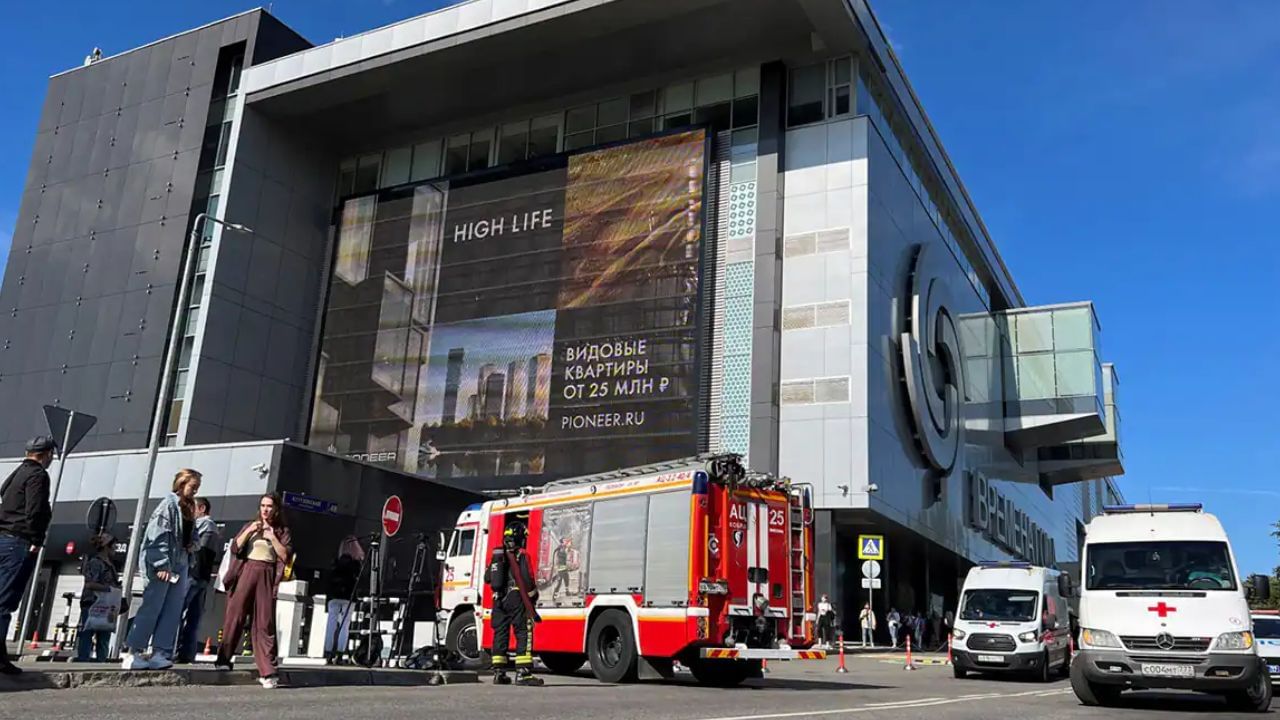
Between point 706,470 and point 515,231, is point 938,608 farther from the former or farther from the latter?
point 706,470

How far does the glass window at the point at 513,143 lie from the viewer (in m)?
44.8

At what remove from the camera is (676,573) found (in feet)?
47.4

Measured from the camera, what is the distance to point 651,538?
49.0ft

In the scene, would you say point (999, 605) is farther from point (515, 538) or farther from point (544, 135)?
point (544, 135)

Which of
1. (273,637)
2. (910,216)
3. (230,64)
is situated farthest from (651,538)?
(230,64)

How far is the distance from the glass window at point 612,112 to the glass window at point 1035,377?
26.6 metres

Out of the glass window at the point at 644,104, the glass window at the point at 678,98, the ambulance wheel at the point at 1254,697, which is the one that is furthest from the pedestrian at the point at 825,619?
the ambulance wheel at the point at 1254,697

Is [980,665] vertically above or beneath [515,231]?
beneath

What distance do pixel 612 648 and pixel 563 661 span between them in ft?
6.14

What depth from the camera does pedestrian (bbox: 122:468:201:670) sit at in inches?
370

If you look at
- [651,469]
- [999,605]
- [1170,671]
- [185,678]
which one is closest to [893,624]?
[999,605]

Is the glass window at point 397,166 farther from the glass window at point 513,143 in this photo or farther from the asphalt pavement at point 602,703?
the asphalt pavement at point 602,703

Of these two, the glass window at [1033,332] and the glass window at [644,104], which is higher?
the glass window at [644,104]

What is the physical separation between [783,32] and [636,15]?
5487mm
